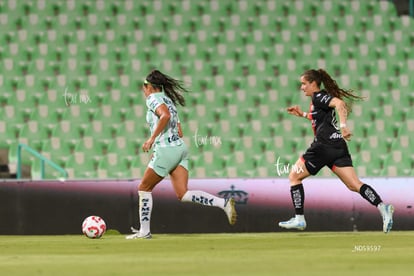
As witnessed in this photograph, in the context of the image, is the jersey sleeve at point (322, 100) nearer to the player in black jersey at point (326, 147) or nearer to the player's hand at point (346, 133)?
the player in black jersey at point (326, 147)

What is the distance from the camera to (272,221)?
13867 millimetres

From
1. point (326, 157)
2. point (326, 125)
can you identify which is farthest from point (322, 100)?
point (326, 157)

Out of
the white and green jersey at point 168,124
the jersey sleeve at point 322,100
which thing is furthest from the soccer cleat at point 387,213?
the white and green jersey at point 168,124

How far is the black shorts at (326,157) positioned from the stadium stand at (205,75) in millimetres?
4471

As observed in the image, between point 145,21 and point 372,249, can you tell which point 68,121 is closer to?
point 145,21

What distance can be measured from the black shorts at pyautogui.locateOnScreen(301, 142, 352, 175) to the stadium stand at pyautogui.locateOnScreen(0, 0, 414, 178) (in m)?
4.47

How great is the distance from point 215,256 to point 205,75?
10.0 meters

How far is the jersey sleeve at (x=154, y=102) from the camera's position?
10953mm

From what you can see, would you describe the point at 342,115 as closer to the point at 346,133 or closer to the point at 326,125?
the point at 346,133

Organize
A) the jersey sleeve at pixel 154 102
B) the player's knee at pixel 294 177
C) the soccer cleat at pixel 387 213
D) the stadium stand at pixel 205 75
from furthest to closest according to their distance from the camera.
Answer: the stadium stand at pixel 205 75
the player's knee at pixel 294 177
the soccer cleat at pixel 387 213
the jersey sleeve at pixel 154 102

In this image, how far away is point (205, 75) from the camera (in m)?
18.4

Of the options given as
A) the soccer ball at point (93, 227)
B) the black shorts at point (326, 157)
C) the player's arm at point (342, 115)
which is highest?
the player's arm at point (342, 115)

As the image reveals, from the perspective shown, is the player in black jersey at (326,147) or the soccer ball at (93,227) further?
the soccer ball at (93,227)

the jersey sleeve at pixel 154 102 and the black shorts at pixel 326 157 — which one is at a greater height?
the jersey sleeve at pixel 154 102
